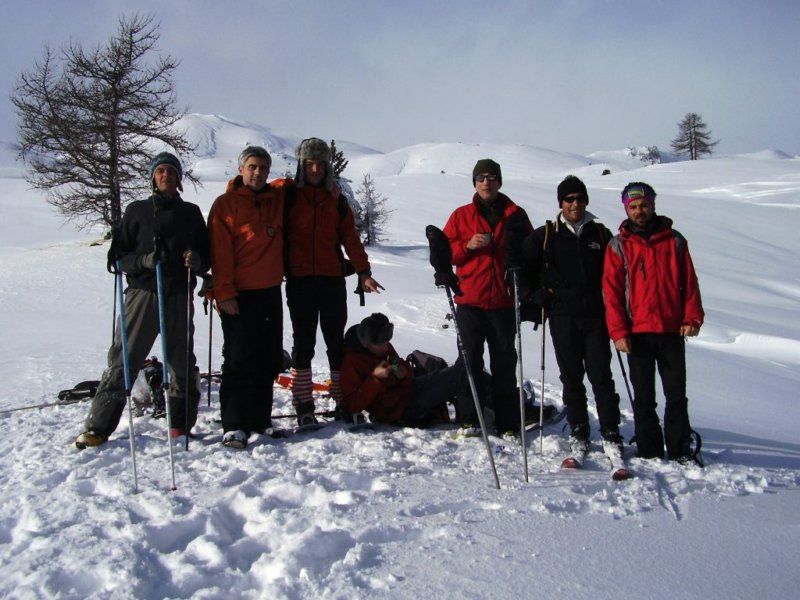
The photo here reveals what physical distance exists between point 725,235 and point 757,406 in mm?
24223

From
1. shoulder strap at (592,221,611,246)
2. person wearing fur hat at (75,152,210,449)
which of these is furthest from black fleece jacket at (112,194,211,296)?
shoulder strap at (592,221,611,246)

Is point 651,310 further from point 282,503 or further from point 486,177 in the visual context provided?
point 282,503

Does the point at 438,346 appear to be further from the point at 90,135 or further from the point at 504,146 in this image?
the point at 504,146

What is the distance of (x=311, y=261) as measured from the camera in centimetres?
457

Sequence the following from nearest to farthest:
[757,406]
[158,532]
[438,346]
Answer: [158,532] → [757,406] → [438,346]

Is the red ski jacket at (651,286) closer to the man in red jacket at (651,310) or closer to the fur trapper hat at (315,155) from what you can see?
the man in red jacket at (651,310)

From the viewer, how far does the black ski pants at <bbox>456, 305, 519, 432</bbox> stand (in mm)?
4566

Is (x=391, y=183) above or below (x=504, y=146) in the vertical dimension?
below

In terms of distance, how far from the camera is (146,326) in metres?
4.32

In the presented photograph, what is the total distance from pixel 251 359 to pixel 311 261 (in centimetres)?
85

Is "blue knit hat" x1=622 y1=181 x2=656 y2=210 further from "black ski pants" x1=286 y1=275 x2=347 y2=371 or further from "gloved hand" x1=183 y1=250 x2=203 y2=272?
"gloved hand" x1=183 y1=250 x2=203 y2=272

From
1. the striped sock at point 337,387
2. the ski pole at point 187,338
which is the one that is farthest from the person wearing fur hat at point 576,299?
the ski pole at point 187,338

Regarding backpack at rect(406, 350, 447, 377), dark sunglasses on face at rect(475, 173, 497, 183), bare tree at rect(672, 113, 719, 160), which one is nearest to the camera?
dark sunglasses on face at rect(475, 173, 497, 183)

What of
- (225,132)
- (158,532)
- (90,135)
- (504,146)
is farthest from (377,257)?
(225,132)
